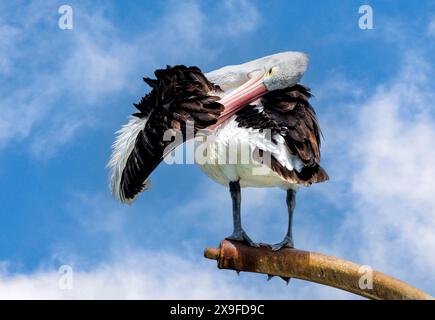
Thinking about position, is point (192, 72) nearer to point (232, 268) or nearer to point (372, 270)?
point (232, 268)

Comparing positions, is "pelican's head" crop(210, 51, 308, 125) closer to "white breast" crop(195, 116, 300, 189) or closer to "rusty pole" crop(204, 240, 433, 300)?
"white breast" crop(195, 116, 300, 189)

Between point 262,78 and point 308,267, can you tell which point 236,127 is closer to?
point 262,78

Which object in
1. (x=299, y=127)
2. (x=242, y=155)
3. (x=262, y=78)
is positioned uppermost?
(x=262, y=78)

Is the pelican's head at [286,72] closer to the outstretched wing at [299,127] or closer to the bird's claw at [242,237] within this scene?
the outstretched wing at [299,127]

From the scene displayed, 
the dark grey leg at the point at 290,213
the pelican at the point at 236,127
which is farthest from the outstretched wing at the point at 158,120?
the dark grey leg at the point at 290,213

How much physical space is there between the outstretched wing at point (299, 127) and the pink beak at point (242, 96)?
0.09m

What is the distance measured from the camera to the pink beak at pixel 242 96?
712cm

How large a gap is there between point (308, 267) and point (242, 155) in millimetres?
1036

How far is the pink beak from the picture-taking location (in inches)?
280

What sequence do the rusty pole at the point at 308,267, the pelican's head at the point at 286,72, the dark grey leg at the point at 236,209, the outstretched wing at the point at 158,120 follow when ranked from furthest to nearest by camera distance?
the pelican's head at the point at 286,72
the dark grey leg at the point at 236,209
the outstretched wing at the point at 158,120
the rusty pole at the point at 308,267

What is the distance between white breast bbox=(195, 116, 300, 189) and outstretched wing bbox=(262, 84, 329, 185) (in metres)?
0.06

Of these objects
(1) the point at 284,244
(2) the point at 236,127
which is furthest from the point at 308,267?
(2) the point at 236,127

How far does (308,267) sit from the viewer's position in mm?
6637

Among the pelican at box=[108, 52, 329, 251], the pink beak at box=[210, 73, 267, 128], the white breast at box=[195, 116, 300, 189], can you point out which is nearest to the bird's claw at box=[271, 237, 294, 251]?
the pelican at box=[108, 52, 329, 251]
